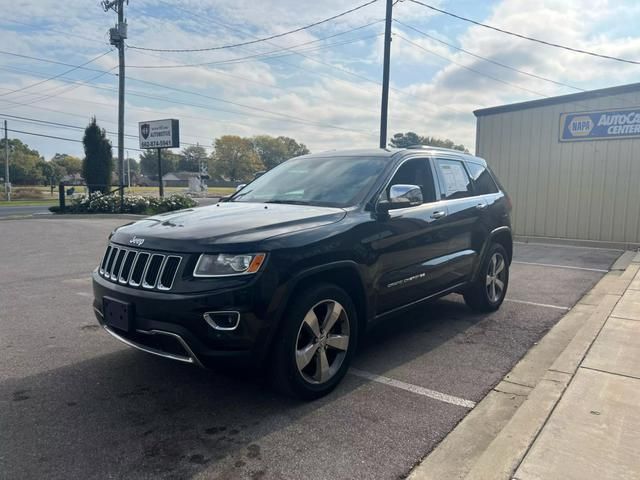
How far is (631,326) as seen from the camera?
4922 millimetres

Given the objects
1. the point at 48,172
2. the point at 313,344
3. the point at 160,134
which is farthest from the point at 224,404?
the point at 48,172

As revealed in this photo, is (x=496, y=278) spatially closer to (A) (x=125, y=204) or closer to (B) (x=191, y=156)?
(A) (x=125, y=204)

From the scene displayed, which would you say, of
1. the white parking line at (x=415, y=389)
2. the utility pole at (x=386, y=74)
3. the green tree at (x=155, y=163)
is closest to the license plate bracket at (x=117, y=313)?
the white parking line at (x=415, y=389)

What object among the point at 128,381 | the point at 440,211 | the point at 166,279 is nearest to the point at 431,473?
the point at 166,279

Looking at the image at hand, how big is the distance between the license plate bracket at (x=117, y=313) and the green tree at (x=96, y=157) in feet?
73.4

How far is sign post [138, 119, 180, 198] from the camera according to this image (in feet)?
79.0

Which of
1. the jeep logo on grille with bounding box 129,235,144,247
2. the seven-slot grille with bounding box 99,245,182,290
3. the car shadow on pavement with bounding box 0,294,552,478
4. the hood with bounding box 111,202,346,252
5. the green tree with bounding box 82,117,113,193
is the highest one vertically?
the green tree with bounding box 82,117,113,193

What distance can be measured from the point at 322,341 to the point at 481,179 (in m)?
3.38

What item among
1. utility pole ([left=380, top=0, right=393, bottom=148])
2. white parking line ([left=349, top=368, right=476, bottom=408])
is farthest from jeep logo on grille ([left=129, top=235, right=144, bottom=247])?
utility pole ([left=380, top=0, right=393, bottom=148])

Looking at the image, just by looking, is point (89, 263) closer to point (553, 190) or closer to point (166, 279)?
point (166, 279)

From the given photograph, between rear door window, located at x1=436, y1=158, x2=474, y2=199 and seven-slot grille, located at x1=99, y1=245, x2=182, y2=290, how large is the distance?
2.93 metres

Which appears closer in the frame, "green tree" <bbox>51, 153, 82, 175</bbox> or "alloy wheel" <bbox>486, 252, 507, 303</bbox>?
"alloy wheel" <bbox>486, 252, 507, 303</bbox>

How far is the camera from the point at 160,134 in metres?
24.7

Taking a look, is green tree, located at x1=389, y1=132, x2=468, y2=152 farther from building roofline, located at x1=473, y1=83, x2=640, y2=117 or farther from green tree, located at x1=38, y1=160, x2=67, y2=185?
green tree, located at x1=38, y1=160, x2=67, y2=185
